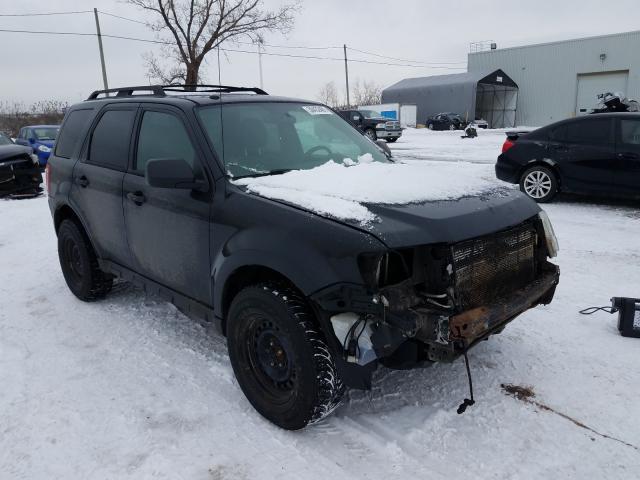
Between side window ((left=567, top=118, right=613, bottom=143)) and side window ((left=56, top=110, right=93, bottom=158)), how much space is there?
287 inches

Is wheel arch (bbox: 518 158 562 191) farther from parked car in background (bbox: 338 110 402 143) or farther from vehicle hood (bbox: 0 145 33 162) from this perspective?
parked car in background (bbox: 338 110 402 143)

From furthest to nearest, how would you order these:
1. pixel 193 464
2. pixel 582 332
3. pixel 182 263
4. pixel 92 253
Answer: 1. pixel 92 253
2. pixel 582 332
3. pixel 182 263
4. pixel 193 464

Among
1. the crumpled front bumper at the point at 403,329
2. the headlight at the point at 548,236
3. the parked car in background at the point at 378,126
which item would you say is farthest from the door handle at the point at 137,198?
the parked car in background at the point at 378,126

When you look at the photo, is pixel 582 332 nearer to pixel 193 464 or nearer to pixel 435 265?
pixel 435 265

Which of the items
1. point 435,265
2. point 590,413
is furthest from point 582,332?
A: point 435,265

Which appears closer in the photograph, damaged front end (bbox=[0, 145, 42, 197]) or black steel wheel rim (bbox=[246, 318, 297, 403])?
black steel wheel rim (bbox=[246, 318, 297, 403])

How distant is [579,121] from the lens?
8383mm

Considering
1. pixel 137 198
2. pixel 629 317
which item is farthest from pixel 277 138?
pixel 629 317

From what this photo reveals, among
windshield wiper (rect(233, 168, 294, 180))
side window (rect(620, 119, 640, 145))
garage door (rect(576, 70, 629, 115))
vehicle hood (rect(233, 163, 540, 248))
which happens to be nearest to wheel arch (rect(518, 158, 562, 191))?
side window (rect(620, 119, 640, 145))

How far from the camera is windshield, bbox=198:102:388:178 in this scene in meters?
3.38

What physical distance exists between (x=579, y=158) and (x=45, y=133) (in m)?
15.4

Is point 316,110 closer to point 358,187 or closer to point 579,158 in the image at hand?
point 358,187

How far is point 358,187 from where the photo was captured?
3.02 metres

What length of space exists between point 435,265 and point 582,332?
6.86 ft
